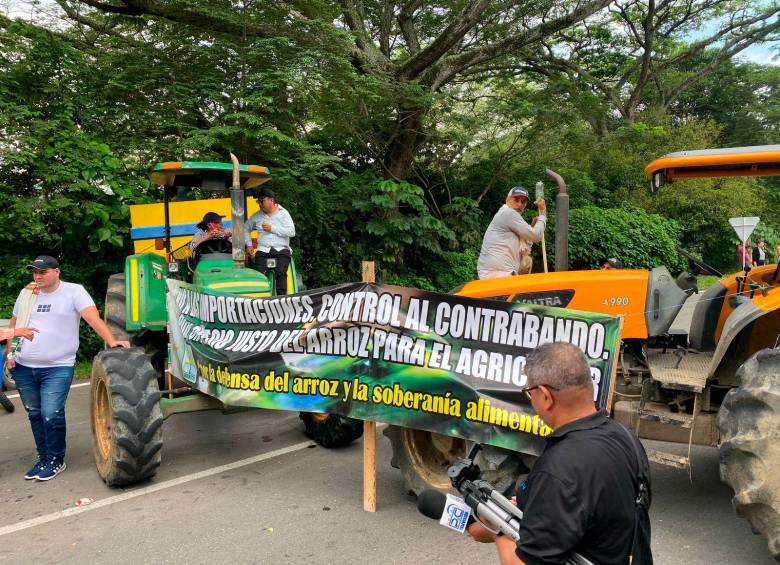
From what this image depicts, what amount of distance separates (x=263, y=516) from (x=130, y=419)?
49.3 inches

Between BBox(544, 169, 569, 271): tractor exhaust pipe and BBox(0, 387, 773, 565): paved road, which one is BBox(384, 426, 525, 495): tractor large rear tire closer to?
BBox(0, 387, 773, 565): paved road

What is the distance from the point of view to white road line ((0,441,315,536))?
175 inches

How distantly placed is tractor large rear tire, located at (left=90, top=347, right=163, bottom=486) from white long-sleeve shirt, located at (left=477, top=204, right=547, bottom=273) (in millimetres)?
3011

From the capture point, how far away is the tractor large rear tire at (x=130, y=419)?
4.82 m

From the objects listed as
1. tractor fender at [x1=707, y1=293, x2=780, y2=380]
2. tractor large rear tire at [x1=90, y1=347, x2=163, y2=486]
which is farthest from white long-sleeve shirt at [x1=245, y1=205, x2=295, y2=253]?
tractor fender at [x1=707, y1=293, x2=780, y2=380]

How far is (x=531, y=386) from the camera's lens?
1986 mm

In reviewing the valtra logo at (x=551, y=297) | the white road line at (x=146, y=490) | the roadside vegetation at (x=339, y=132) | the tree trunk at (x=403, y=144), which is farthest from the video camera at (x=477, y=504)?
the tree trunk at (x=403, y=144)

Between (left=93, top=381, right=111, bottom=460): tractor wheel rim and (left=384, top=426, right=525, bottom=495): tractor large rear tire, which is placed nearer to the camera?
(left=384, top=426, right=525, bottom=495): tractor large rear tire

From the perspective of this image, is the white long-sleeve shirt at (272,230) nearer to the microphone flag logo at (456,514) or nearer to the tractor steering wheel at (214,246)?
the tractor steering wheel at (214,246)

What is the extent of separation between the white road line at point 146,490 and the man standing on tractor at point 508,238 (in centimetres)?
242

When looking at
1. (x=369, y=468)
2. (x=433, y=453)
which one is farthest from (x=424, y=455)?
(x=369, y=468)

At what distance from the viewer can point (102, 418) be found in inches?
216

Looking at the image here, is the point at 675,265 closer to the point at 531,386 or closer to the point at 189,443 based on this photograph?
the point at 189,443

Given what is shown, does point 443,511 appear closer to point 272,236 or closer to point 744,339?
point 744,339
